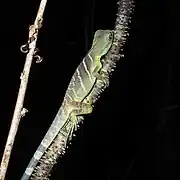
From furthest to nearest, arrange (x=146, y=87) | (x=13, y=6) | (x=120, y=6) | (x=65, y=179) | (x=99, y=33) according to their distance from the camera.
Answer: (x=146, y=87)
(x=65, y=179)
(x=13, y=6)
(x=99, y=33)
(x=120, y=6)

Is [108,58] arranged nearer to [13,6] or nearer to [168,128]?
[13,6]

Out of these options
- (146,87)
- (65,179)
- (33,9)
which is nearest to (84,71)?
(33,9)

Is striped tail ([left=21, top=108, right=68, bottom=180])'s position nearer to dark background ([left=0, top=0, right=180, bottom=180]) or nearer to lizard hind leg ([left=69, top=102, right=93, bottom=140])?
lizard hind leg ([left=69, top=102, right=93, bottom=140])

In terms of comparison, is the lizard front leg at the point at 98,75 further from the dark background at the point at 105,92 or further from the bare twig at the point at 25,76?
the dark background at the point at 105,92

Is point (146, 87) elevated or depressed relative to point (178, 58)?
depressed

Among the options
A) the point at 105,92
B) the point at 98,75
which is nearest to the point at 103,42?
the point at 98,75

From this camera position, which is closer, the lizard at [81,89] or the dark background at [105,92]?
the lizard at [81,89]

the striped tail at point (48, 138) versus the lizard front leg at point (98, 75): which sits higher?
the lizard front leg at point (98, 75)

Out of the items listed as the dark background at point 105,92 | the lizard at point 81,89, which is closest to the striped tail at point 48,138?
the lizard at point 81,89
